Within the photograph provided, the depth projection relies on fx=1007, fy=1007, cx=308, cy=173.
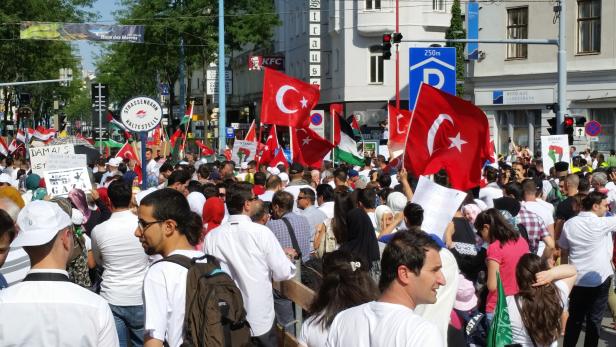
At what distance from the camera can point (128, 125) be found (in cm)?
1332

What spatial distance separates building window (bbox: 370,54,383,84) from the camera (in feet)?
172

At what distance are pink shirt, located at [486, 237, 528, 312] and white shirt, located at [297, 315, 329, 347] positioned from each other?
2.58 meters

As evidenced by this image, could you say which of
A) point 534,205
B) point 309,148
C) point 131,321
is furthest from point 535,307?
point 309,148

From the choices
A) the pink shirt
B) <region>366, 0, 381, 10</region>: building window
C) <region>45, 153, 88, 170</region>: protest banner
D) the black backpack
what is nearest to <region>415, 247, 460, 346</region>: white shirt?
the black backpack

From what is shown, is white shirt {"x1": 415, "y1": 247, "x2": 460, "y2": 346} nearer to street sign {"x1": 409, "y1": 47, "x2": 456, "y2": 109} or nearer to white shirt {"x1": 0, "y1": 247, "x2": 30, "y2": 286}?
white shirt {"x1": 0, "y1": 247, "x2": 30, "y2": 286}

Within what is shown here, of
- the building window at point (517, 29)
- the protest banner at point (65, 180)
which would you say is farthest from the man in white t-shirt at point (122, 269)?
the building window at point (517, 29)

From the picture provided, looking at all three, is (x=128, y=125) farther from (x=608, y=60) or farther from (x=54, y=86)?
(x=54, y=86)

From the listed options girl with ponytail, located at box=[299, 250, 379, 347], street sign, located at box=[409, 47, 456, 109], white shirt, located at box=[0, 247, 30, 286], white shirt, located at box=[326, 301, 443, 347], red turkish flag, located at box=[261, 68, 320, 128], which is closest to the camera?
white shirt, located at box=[326, 301, 443, 347]

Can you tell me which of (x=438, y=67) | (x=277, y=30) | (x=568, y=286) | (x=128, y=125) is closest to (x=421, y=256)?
(x=568, y=286)

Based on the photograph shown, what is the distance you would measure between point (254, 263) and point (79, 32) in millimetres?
39968

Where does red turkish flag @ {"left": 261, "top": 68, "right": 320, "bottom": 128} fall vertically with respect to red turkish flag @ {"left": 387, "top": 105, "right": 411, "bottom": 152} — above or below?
above

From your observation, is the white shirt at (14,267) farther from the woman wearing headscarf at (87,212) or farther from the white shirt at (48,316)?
the woman wearing headscarf at (87,212)

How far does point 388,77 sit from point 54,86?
28818 mm

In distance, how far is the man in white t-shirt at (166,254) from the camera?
503 centimetres
